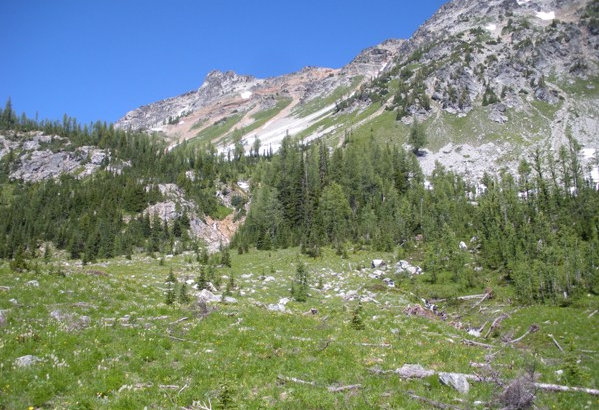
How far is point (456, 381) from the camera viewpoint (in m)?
12.0

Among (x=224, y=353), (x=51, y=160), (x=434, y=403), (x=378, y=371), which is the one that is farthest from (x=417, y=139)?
(x=51, y=160)

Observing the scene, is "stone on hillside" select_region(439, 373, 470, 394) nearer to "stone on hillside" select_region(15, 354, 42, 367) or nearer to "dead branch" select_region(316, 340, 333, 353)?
"dead branch" select_region(316, 340, 333, 353)

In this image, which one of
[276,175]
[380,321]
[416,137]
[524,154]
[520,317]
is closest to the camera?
[380,321]

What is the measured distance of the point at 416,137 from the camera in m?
140

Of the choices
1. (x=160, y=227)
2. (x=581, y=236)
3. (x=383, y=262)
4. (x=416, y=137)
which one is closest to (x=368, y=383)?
(x=383, y=262)

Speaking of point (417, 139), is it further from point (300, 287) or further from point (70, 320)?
point (70, 320)

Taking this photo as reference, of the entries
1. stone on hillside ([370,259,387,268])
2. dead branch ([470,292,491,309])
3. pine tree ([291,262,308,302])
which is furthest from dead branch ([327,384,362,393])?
stone on hillside ([370,259,387,268])

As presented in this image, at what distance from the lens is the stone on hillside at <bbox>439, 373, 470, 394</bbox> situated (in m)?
11.8

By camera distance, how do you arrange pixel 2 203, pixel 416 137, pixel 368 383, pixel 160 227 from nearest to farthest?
pixel 368 383 < pixel 160 227 < pixel 2 203 < pixel 416 137

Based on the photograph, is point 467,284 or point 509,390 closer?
point 509,390

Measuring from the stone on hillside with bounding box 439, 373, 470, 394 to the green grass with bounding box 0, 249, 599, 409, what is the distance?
0.23 metres

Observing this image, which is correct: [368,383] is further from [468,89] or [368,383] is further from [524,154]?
[468,89]

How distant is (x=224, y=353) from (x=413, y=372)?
715 centimetres

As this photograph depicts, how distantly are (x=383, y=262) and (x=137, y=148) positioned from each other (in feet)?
483
